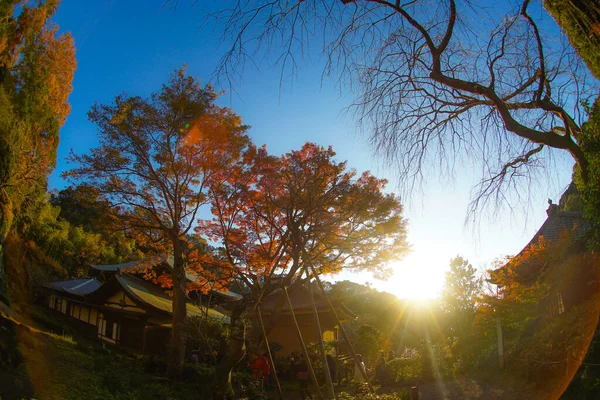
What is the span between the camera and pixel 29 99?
11.5 meters

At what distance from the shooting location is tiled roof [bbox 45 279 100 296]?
22587mm

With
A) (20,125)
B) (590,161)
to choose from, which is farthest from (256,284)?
(590,161)

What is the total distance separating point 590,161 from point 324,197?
8660 mm

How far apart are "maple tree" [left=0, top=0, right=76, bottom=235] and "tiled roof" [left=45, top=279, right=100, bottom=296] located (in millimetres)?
11292

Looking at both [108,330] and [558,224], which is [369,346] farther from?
[108,330]

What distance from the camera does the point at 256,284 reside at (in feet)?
42.1

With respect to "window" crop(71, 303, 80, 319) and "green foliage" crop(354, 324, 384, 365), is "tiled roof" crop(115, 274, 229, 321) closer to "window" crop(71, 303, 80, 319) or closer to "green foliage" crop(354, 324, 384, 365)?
"window" crop(71, 303, 80, 319)

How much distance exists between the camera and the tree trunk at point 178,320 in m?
12.4

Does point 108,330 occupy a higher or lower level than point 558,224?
lower

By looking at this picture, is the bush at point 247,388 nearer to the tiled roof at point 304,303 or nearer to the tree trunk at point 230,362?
the tree trunk at point 230,362

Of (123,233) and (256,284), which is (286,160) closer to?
(256,284)

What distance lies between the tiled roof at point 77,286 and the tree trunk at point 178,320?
38.0 ft

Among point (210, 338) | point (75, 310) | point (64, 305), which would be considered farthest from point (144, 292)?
point (64, 305)

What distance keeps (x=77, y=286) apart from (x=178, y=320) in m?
14.2
